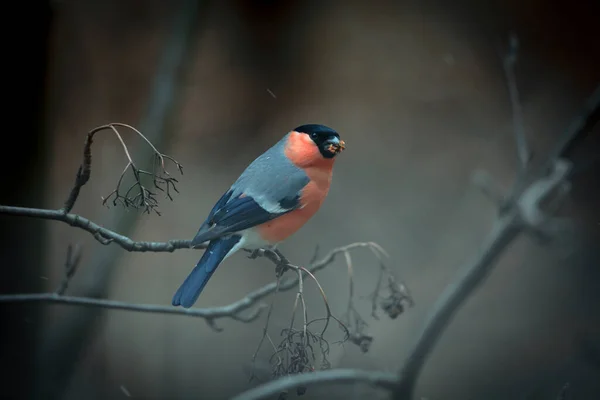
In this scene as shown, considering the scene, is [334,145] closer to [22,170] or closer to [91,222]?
[91,222]

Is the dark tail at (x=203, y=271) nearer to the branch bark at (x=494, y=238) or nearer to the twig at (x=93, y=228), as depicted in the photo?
the twig at (x=93, y=228)

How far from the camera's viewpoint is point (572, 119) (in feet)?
3.59

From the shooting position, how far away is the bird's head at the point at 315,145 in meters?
0.95

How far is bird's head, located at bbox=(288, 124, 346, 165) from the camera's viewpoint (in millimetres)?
951

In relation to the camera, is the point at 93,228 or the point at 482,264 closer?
the point at 93,228

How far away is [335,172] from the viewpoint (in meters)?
1.11

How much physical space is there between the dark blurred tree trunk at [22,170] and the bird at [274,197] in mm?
316

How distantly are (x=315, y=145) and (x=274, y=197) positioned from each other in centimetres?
10

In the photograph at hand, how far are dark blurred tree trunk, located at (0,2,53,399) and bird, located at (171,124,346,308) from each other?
0.32 metres

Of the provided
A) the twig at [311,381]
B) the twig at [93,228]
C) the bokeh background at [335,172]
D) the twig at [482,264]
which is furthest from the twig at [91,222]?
the twig at [482,264]

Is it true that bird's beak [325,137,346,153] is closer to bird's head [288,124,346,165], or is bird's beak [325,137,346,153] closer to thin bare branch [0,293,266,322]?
bird's head [288,124,346,165]

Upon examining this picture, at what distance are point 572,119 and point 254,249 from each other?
2.00 ft

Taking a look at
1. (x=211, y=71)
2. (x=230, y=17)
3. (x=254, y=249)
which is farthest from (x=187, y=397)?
(x=230, y=17)

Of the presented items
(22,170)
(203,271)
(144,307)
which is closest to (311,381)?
(203,271)
